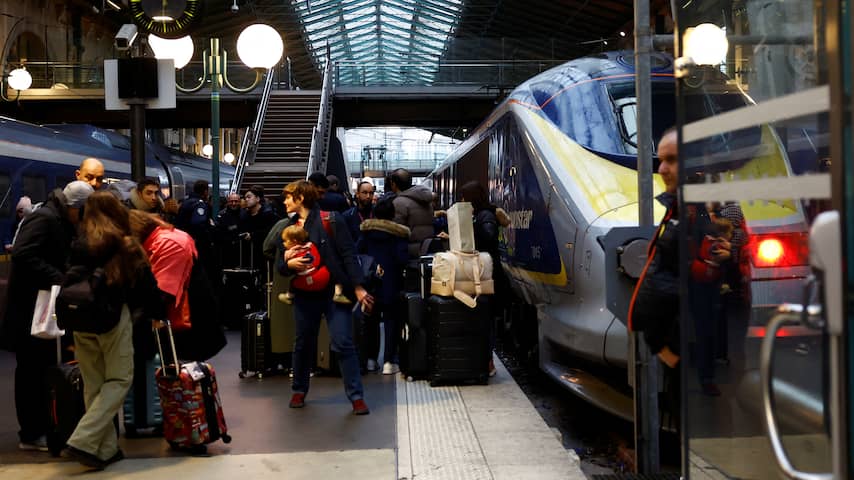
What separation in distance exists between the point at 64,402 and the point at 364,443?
5.99 feet

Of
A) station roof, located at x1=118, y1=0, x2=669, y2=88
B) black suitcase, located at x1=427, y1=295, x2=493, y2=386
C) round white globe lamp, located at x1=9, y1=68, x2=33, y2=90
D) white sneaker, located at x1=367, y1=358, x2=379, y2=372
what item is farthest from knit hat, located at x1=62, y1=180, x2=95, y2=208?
station roof, located at x1=118, y1=0, x2=669, y2=88

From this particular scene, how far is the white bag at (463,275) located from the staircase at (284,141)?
46.8 feet

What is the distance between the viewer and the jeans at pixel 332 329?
7.18 metres

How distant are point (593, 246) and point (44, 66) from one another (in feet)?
85.0

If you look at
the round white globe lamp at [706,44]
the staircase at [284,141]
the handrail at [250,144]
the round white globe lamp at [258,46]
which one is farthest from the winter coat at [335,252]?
the staircase at [284,141]

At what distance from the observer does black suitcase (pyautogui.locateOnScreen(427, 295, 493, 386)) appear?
318 inches

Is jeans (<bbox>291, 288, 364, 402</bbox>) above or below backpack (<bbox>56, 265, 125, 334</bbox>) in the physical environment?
below

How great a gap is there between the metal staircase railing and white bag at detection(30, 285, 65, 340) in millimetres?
15222

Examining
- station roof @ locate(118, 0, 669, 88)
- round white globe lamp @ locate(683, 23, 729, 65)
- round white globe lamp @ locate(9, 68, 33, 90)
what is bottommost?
round white globe lamp @ locate(683, 23, 729, 65)

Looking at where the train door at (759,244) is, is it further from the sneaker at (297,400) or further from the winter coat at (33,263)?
the sneaker at (297,400)

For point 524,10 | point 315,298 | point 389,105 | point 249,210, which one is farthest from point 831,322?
point 524,10

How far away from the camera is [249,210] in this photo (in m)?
12.1

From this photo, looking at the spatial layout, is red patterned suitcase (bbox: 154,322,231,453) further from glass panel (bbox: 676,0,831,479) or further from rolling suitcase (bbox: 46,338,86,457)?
glass panel (bbox: 676,0,831,479)

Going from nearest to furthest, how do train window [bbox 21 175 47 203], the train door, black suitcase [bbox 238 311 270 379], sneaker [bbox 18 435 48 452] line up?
the train door → sneaker [bbox 18 435 48 452] → black suitcase [bbox 238 311 270 379] → train window [bbox 21 175 47 203]
